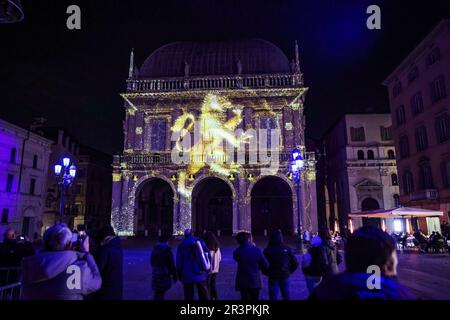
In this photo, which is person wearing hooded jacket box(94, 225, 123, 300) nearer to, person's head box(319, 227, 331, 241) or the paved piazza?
the paved piazza

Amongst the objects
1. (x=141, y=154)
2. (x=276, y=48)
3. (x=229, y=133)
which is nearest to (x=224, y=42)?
(x=276, y=48)

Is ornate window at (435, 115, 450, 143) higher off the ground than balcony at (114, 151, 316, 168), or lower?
higher

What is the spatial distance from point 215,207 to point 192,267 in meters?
27.5

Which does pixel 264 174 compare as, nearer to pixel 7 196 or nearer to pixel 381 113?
pixel 381 113

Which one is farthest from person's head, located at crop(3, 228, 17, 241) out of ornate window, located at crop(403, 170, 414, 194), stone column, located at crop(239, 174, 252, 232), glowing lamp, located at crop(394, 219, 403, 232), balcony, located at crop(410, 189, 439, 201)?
ornate window, located at crop(403, 170, 414, 194)

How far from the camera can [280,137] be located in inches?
1093

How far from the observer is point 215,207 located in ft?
110

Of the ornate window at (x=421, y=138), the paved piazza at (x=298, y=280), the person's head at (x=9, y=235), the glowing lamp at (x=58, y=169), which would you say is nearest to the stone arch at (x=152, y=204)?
the paved piazza at (x=298, y=280)

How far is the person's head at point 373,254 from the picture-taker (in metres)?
2.12

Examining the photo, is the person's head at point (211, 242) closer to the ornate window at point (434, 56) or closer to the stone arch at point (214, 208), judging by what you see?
the stone arch at point (214, 208)

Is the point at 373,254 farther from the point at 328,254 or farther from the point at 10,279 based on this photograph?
the point at 10,279

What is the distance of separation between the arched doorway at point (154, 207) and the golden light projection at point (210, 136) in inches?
171

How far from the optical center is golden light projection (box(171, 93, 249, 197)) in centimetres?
2675

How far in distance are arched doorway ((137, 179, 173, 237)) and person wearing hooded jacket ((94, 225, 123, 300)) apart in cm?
2296
